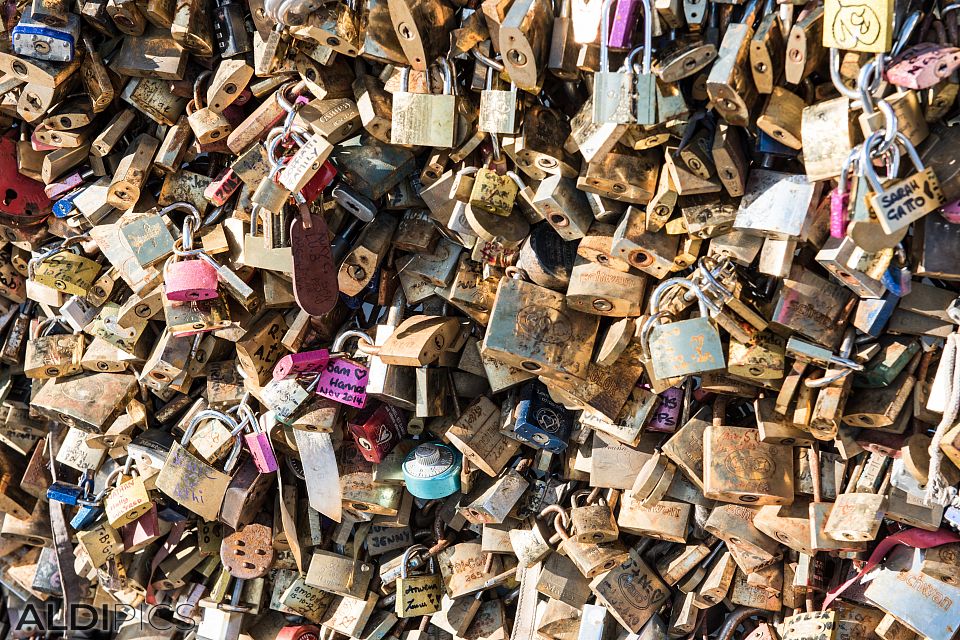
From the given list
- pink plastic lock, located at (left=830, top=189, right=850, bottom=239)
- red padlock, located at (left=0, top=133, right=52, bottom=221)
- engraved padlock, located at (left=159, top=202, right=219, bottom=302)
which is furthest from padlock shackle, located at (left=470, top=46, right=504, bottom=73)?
red padlock, located at (left=0, top=133, right=52, bottom=221)

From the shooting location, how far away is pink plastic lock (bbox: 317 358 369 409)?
2.95 m

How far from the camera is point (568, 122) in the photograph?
261 cm

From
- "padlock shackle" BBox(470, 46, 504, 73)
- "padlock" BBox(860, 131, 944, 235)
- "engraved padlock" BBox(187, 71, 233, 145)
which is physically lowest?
"engraved padlock" BBox(187, 71, 233, 145)

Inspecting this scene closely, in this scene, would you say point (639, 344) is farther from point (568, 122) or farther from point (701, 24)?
point (701, 24)

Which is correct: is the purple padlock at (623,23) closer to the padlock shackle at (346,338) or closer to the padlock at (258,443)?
the padlock shackle at (346,338)

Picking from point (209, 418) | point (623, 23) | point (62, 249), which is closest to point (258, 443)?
point (209, 418)

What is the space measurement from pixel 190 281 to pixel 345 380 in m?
0.59

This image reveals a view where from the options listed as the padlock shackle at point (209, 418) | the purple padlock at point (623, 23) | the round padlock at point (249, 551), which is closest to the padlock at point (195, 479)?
the padlock shackle at point (209, 418)

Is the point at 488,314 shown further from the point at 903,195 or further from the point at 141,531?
the point at 141,531

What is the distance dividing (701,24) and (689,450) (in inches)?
44.1

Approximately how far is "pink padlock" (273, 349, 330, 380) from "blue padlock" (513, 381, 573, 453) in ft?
2.11

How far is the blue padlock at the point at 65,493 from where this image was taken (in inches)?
140

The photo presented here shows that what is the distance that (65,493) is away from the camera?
3.55m

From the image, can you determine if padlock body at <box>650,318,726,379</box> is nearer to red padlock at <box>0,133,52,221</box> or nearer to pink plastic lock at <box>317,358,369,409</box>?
pink plastic lock at <box>317,358,369,409</box>
